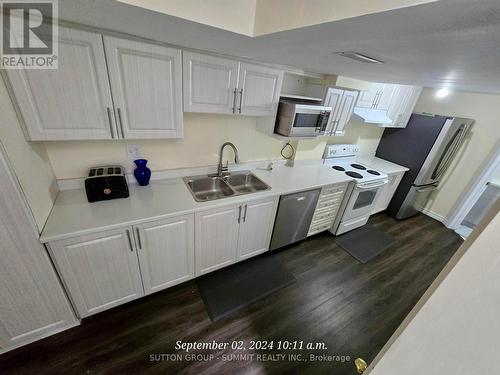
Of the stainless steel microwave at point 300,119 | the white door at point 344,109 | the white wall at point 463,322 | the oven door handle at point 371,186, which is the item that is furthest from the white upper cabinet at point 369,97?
the white wall at point 463,322

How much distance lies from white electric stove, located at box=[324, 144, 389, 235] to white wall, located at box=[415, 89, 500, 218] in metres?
1.60

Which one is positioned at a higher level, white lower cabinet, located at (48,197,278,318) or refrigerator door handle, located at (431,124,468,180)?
refrigerator door handle, located at (431,124,468,180)

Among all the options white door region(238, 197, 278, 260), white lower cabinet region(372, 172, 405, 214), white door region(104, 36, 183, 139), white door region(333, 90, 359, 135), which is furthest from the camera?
white lower cabinet region(372, 172, 405, 214)

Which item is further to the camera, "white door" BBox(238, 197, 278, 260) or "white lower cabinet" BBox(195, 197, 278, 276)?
"white door" BBox(238, 197, 278, 260)

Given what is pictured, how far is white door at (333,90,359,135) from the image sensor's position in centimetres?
234

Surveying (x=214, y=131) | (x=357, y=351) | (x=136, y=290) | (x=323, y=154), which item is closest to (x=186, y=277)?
(x=136, y=290)

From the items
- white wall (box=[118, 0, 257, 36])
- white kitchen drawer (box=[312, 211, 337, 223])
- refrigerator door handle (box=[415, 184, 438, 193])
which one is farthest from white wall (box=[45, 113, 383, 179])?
refrigerator door handle (box=[415, 184, 438, 193])

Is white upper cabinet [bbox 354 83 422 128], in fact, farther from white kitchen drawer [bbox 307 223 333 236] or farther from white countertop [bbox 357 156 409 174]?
white kitchen drawer [bbox 307 223 333 236]

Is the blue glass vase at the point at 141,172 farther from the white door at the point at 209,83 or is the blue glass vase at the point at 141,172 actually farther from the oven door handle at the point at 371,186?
the oven door handle at the point at 371,186

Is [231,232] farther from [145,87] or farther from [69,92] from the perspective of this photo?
[69,92]

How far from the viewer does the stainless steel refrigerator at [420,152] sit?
9.39 feet

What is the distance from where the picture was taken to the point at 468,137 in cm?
318

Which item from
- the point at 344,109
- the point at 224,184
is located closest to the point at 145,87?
the point at 224,184

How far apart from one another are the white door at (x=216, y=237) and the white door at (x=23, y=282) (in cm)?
96
